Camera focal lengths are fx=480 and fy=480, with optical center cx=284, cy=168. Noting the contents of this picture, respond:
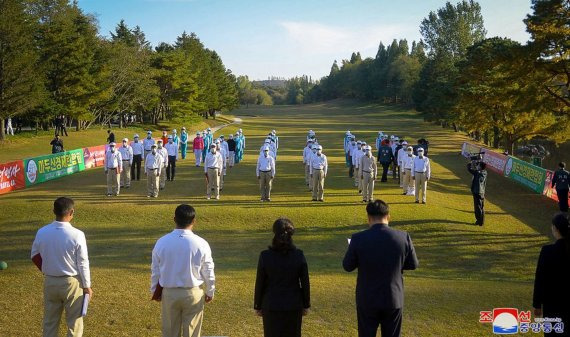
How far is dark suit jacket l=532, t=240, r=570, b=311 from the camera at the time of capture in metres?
5.36

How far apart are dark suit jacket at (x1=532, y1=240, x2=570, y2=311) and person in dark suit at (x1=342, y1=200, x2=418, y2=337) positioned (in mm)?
1605

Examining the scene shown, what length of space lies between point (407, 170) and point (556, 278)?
16.1 m

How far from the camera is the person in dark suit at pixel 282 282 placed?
16.8ft

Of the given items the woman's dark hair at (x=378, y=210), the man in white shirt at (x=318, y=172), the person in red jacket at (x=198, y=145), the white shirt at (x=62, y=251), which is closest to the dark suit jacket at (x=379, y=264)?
the woman's dark hair at (x=378, y=210)

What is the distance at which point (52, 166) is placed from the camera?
958 inches

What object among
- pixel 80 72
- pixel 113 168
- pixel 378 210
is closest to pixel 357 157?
pixel 113 168

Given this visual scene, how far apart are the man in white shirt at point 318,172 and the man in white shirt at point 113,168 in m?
7.96

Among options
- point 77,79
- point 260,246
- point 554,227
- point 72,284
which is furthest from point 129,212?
point 77,79

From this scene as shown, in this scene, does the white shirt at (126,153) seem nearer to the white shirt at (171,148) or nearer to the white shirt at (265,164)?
the white shirt at (171,148)

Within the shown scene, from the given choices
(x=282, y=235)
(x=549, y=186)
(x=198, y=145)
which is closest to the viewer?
(x=282, y=235)

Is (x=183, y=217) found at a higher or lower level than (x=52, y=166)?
higher

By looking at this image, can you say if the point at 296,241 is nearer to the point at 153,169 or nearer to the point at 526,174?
the point at 153,169

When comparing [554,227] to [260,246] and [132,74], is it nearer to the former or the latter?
[260,246]

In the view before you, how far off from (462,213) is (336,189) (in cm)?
580
